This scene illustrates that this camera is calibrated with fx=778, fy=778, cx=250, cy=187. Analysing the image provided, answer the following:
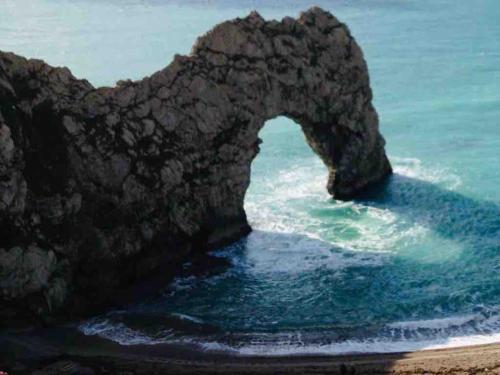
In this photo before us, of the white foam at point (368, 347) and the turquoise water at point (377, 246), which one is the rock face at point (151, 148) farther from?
A: the white foam at point (368, 347)

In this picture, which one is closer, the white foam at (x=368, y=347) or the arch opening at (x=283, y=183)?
the white foam at (x=368, y=347)

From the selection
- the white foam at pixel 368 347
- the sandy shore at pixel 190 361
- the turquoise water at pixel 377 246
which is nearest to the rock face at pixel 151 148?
the turquoise water at pixel 377 246

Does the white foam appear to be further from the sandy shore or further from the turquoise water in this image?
the sandy shore

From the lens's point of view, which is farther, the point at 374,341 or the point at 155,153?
the point at 155,153

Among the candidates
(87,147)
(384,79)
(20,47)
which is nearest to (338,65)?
(87,147)

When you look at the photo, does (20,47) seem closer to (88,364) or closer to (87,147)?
(87,147)
